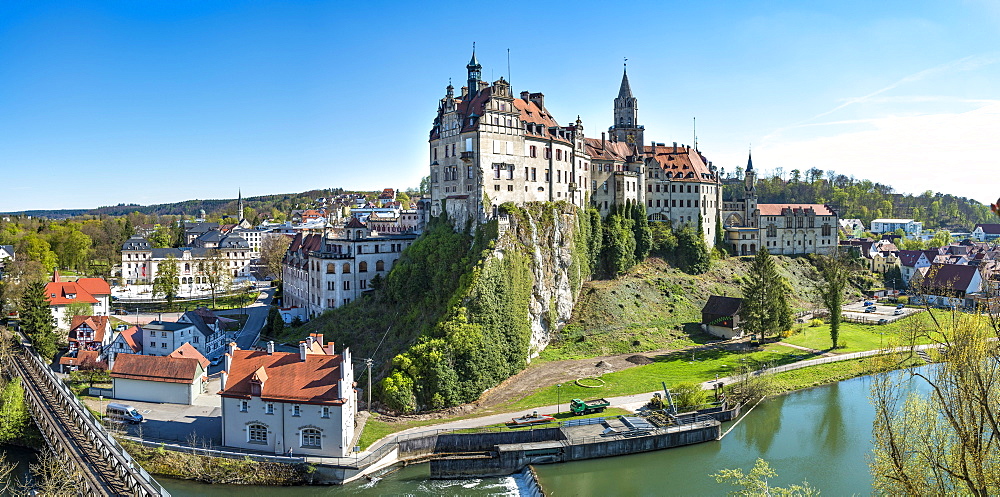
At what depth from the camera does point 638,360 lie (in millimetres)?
48781

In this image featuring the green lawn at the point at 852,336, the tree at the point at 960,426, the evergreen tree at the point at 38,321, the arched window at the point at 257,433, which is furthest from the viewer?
the green lawn at the point at 852,336

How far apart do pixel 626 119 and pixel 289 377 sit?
5323cm

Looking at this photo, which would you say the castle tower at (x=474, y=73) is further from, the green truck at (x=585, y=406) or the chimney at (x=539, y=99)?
the green truck at (x=585, y=406)

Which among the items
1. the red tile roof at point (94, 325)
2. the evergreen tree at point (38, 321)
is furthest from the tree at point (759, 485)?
the evergreen tree at point (38, 321)

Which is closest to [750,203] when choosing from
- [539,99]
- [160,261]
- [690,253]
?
[690,253]

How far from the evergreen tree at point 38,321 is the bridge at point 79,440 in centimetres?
587

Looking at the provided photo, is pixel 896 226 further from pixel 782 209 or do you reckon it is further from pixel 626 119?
pixel 626 119

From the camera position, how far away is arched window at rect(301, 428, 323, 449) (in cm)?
3195

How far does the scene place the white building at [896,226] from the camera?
5187 inches

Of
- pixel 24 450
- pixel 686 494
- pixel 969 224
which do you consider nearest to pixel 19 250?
pixel 24 450

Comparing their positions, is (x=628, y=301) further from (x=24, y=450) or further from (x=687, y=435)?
(x=24, y=450)

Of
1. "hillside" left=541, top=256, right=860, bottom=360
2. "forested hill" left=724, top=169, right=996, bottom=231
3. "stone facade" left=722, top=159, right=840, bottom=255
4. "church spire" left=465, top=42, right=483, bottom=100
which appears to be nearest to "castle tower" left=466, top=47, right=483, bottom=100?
"church spire" left=465, top=42, right=483, bottom=100

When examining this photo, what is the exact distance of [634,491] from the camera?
99.8 ft

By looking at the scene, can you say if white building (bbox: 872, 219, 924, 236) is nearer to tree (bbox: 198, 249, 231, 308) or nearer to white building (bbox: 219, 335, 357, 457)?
tree (bbox: 198, 249, 231, 308)
